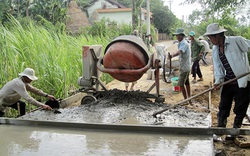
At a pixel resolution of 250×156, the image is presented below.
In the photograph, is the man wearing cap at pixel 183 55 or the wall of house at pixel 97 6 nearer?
the man wearing cap at pixel 183 55

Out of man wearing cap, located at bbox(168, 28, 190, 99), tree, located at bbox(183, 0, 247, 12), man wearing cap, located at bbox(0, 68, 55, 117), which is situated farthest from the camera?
tree, located at bbox(183, 0, 247, 12)

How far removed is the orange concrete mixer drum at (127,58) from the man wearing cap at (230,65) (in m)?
2.02

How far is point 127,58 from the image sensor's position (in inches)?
264

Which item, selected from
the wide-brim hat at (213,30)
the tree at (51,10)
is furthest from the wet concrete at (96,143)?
the tree at (51,10)

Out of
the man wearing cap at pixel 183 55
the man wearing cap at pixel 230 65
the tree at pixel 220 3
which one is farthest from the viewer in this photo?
the tree at pixel 220 3

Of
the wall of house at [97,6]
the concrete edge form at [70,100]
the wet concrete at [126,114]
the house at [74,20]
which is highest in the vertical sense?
the wall of house at [97,6]

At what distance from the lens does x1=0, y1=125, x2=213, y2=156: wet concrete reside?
3.69 metres

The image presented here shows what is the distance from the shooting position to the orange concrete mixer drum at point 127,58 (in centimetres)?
668

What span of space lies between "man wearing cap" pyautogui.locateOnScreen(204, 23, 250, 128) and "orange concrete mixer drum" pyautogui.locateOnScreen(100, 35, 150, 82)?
202 cm

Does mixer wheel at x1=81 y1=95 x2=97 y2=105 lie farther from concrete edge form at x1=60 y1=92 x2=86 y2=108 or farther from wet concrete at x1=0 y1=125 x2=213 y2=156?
wet concrete at x1=0 y1=125 x2=213 y2=156

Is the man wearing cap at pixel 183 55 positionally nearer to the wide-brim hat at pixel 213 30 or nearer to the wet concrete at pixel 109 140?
the wet concrete at pixel 109 140

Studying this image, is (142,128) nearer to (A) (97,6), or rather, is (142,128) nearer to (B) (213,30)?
(B) (213,30)

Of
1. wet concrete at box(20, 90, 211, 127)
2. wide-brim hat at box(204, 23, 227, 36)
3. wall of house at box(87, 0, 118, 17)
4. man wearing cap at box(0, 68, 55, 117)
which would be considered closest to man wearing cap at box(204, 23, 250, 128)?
wide-brim hat at box(204, 23, 227, 36)

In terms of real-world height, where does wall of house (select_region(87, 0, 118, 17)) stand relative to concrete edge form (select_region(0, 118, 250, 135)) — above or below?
above
